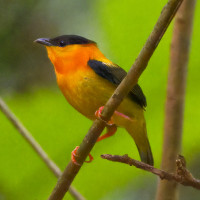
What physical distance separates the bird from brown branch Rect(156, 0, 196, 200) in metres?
0.14

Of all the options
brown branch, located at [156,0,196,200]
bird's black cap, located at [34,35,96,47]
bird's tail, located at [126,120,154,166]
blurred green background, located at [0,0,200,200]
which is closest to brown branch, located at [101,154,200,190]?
brown branch, located at [156,0,196,200]

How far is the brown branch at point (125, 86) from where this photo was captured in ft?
2.73

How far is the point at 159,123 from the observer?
143 cm

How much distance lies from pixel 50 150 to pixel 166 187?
36 cm

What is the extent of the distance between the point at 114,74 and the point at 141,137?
0.22m

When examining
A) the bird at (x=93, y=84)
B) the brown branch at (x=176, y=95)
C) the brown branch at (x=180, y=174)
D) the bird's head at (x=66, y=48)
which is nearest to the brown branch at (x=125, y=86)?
the brown branch at (x=180, y=174)

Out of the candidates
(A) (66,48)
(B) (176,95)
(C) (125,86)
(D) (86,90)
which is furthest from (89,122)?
(C) (125,86)

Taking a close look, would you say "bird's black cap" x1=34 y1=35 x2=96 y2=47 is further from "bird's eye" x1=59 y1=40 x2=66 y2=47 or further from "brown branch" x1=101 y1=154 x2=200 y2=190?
"brown branch" x1=101 y1=154 x2=200 y2=190

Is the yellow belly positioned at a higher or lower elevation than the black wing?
lower

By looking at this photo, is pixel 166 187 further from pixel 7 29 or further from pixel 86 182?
pixel 7 29

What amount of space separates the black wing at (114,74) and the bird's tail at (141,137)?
0.09m

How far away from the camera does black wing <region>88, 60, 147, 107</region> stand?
1393 millimetres

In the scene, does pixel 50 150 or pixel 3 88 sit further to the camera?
pixel 3 88

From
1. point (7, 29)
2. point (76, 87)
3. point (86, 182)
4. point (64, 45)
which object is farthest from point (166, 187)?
point (7, 29)
